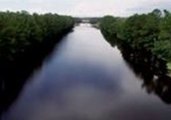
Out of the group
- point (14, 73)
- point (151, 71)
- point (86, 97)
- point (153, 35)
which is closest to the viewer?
point (86, 97)

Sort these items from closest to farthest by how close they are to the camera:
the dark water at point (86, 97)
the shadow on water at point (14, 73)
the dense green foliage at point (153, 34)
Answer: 1. the dark water at point (86, 97)
2. the shadow on water at point (14, 73)
3. the dense green foliage at point (153, 34)

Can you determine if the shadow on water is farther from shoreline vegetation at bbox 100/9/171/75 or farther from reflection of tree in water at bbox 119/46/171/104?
shoreline vegetation at bbox 100/9/171/75

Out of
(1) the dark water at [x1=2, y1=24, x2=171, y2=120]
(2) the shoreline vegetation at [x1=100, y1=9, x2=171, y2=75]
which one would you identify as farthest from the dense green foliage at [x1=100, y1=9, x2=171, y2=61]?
(1) the dark water at [x1=2, y1=24, x2=171, y2=120]

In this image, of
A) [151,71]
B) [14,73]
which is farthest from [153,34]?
[14,73]

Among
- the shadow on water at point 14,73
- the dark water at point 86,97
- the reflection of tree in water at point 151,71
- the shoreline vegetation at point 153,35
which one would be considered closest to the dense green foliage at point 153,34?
the shoreline vegetation at point 153,35

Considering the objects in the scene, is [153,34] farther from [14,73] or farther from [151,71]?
[14,73]

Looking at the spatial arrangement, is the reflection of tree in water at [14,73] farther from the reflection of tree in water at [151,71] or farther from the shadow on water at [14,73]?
the reflection of tree in water at [151,71]
